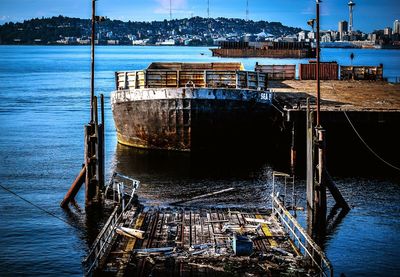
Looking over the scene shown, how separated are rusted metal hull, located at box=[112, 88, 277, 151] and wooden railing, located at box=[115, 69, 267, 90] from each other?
1238 mm

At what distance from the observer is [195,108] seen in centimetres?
3878

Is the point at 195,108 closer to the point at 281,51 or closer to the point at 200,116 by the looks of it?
the point at 200,116

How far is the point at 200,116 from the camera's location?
38938 mm

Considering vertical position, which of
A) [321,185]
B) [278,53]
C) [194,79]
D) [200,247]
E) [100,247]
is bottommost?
[200,247]

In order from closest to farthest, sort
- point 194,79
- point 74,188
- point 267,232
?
point 267,232 → point 74,188 → point 194,79

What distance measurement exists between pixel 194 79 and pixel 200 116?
13.1 ft

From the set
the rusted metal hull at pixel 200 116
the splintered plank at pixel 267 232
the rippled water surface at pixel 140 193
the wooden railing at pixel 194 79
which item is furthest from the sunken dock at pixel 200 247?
the wooden railing at pixel 194 79

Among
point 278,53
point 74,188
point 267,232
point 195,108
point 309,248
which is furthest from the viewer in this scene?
point 278,53

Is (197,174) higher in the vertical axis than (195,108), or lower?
lower

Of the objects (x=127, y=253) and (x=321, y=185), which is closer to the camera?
(x=127, y=253)

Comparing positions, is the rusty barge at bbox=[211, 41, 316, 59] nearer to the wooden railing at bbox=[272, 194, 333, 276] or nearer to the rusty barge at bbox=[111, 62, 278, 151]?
the rusty barge at bbox=[111, 62, 278, 151]

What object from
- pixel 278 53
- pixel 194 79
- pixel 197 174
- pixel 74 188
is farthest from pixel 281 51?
pixel 74 188

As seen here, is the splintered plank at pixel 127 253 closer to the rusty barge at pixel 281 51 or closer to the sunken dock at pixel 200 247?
the sunken dock at pixel 200 247

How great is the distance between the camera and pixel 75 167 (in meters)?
39.1
